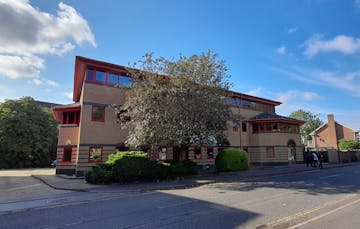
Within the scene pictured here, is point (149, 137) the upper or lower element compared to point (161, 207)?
upper

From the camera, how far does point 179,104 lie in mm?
16172

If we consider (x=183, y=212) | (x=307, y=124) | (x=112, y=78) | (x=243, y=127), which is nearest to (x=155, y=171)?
(x=183, y=212)

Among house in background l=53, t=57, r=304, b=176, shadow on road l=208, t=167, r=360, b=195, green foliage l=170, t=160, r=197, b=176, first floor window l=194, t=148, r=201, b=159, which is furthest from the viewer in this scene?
first floor window l=194, t=148, r=201, b=159

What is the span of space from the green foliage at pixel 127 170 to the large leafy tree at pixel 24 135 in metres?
30.1

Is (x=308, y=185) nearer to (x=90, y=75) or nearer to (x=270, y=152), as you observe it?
(x=90, y=75)

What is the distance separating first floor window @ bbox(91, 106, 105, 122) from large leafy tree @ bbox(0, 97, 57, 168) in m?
25.4

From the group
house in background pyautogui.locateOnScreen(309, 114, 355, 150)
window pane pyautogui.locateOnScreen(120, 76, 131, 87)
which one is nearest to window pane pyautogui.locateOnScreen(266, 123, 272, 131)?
window pane pyautogui.locateOnScreen(120, 76, 131, 87)

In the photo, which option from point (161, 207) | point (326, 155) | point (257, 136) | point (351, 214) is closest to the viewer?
point (351, 214)

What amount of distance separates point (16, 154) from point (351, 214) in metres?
44.8

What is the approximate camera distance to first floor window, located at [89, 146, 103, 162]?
65.9 feet

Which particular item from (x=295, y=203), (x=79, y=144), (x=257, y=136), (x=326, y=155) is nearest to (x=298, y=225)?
(x=295, y=203)

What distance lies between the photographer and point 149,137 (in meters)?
15.9

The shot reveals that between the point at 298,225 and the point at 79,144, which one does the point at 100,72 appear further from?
the point at 298,225

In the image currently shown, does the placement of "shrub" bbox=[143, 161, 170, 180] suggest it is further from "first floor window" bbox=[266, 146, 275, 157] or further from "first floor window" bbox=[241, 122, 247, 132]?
"first floor window" bbox=[266, 146, 275, 157]
